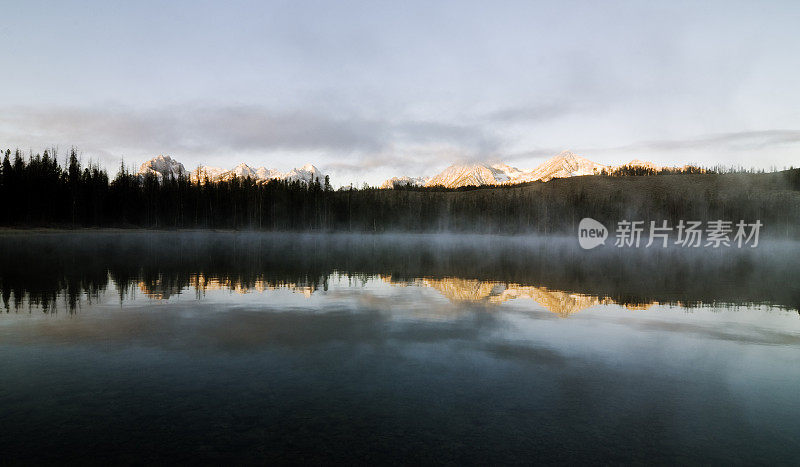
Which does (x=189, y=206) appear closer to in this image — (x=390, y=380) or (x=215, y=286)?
(x=215, y=286)

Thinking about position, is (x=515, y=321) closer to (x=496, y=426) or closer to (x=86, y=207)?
(x=496, y=426)

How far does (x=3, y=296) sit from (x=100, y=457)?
18517mm

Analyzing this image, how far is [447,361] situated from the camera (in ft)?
39.3

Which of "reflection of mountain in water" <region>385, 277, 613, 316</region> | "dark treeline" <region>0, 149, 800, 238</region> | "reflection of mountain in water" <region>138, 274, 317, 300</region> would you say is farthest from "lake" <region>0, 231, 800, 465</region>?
"dark treeline" <region>0, 149, 800, 238</region>

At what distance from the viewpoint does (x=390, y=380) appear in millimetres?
10383

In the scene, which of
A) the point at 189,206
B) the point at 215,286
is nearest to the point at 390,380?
the point at 215,286

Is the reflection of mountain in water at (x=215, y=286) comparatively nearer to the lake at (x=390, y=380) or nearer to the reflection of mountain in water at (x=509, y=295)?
the lake at (x=390, y=380)

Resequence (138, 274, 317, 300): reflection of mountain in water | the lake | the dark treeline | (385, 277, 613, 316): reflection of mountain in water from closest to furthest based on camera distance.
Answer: the lake → (385, 277, 613, 316): reflection of mountain in water → (138, 274, 317, 300): reflection of mountain in water → the dark treeline

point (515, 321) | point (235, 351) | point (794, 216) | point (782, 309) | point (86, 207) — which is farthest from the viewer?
point (794, 216)

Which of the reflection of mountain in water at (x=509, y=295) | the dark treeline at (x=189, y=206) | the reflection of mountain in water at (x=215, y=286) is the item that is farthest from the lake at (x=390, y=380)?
the dark treeline at (x=189, y=206)

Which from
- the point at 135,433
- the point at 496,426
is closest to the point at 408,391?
the point at 496,426

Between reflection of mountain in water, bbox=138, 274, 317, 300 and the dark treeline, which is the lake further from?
the dark treeline

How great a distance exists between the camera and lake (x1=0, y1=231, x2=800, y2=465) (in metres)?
7.32

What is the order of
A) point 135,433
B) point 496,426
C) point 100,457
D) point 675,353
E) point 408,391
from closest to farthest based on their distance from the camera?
point 100,457, point 135,433, point 496,426, point 408,391, point 675,353
